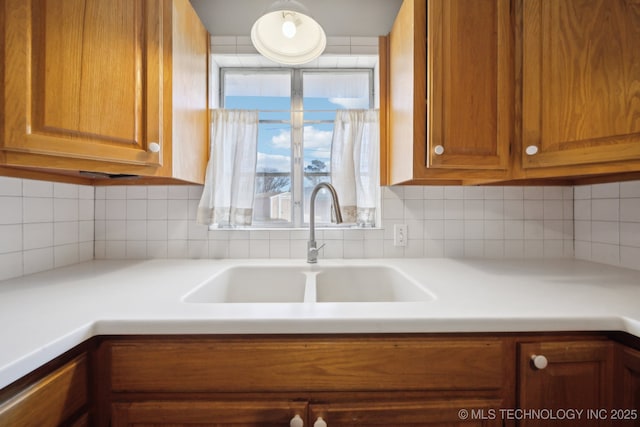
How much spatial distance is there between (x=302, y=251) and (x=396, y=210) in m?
0.54

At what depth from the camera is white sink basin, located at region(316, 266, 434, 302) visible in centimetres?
126

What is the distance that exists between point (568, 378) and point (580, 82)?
0.92m

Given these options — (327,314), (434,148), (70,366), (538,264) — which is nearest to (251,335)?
Result: (327,314)

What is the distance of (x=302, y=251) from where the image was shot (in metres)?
1.41

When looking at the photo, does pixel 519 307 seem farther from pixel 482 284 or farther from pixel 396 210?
pixel 396 210

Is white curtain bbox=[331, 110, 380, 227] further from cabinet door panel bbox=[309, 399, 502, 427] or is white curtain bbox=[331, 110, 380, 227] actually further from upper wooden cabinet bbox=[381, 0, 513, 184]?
cabinet door panel bbox=[309, 399, 502, 427]

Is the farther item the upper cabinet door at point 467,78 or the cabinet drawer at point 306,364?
the upper cabinet door at point 467,78

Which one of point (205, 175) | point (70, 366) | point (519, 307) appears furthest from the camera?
point (205, 175)

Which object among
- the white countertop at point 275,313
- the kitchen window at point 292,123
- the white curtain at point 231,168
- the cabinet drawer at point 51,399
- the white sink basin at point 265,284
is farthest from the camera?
the kitchen window at point 292,123

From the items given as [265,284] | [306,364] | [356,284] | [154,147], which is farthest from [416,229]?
[154,147]

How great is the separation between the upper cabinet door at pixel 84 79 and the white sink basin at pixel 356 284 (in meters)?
0.85

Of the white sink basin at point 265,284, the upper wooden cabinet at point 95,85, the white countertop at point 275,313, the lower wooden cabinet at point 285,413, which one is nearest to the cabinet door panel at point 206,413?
the lower wooden cabinet at point 285,413

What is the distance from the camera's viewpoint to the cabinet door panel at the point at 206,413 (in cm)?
67

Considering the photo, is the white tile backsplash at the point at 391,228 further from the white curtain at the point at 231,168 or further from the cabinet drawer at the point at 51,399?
the cabinet drawer at the point at 51,399
